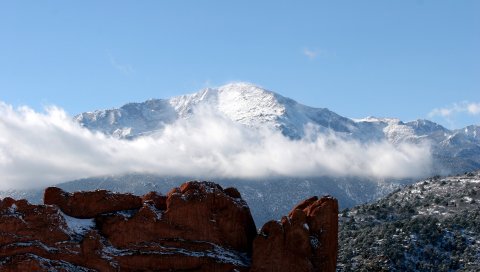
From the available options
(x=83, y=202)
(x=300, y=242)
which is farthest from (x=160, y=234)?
(x=300, y=242)

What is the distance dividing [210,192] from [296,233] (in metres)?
11.8

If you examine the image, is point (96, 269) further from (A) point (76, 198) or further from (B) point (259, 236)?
(B) point (259, 236)

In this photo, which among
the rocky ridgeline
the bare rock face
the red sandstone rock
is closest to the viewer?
the rocky ridgeline

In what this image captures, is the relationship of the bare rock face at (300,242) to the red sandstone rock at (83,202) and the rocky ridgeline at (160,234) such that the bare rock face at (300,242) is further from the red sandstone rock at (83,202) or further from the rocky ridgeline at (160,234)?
the red sandstone rock at (83,202)

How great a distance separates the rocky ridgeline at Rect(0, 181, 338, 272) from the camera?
3521 inches

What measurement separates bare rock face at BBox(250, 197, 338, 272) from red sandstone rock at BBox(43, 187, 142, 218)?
17622 millimetres

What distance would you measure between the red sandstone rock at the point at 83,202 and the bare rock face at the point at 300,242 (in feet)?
57.8

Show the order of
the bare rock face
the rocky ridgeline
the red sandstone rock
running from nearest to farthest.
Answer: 1. the rocky ridgeline
2. the red sandstone rock
3. the bare rock face

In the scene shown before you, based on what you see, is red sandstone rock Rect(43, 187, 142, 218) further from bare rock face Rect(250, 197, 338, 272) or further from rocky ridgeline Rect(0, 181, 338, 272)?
bare rock face Rect(250, 197, 338, 272)

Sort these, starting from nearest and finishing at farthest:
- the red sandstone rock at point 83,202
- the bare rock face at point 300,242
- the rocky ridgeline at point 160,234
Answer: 1. the rocky ridgeline at point 160,234
2. the red sandstone rock at point 83,202
3. the bare rock face at point 300,242

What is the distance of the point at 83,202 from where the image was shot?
97000 mm

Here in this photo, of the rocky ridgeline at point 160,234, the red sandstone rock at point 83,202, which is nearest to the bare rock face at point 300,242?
the rocky ridgeline at point 160,234

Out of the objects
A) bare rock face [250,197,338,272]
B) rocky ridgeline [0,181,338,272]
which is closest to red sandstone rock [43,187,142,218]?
rocky ridgeline [0,181,338,272]

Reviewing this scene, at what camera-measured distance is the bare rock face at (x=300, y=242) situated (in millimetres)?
96812
